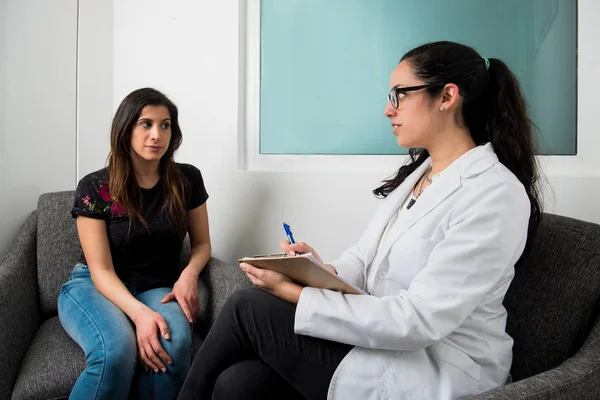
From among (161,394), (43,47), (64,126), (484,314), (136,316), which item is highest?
(43,47)

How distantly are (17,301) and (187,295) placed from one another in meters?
0.57

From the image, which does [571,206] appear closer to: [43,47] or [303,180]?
[303,180]

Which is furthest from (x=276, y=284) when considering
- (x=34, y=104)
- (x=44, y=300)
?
(x=34, y=104)

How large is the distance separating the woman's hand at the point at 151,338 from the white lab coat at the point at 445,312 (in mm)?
600

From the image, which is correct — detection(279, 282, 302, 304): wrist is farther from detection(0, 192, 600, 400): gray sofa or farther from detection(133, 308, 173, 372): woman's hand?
detection(133, 308, 173, 372): woman's hand

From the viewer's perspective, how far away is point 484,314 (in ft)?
3.88

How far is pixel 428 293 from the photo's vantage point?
1106mm

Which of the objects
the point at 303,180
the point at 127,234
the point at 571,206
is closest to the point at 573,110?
the point at 571,206

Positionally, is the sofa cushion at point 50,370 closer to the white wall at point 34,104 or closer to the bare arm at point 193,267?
the bare arm at point 193,267

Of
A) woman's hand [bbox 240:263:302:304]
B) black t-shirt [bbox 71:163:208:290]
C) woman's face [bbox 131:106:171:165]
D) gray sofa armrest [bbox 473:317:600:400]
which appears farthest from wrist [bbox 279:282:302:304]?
woman's face [bbox 131:106:171:165]

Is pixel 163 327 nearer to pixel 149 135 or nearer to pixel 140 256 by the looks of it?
pixel 140 256

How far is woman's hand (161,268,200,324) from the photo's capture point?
1766 mm

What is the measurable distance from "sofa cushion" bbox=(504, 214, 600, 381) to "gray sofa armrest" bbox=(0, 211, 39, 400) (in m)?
1.41

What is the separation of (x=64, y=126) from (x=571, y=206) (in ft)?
6.90
